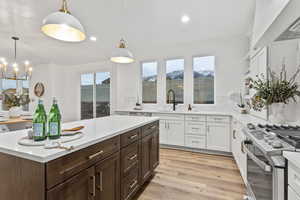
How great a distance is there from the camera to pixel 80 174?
39.3 inches

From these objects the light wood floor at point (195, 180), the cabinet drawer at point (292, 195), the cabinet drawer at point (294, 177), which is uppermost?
the cabinet drawer at point (294, 177)

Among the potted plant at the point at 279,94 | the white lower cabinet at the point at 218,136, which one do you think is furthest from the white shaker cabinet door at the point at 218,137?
the potted plant at the point at 279,94

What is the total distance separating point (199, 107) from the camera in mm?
3904

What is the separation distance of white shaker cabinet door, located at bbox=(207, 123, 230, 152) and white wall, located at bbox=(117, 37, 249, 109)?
0.82 metres

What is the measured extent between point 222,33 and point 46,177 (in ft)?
12.8

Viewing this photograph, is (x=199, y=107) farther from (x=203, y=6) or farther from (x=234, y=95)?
(x=203, y=6)

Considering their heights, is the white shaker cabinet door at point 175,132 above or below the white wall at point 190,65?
below

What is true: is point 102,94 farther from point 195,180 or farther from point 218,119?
point 195,180

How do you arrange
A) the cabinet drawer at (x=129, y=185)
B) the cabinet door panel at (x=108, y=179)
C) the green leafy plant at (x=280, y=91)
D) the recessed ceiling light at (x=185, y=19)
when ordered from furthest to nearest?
1. the recessed ceiling light at (x=185, y=19)
2. the green leafy plant at (x=280, y=91)
3. the cabinet drawer at (x=129, y=185)
4. the cabinet door panel at (x=108, y=179)

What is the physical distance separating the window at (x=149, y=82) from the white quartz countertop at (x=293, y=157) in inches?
147

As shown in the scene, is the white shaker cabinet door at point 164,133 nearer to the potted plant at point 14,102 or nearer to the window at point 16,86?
the potted plant at point 14,102

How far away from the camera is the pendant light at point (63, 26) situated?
111 cm

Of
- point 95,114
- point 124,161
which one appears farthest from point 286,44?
point 95,114

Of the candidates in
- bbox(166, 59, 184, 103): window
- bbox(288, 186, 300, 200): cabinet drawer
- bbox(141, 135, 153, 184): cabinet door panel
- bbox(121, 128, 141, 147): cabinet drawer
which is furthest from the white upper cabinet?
bbox(166, 59, 184, 103): window
